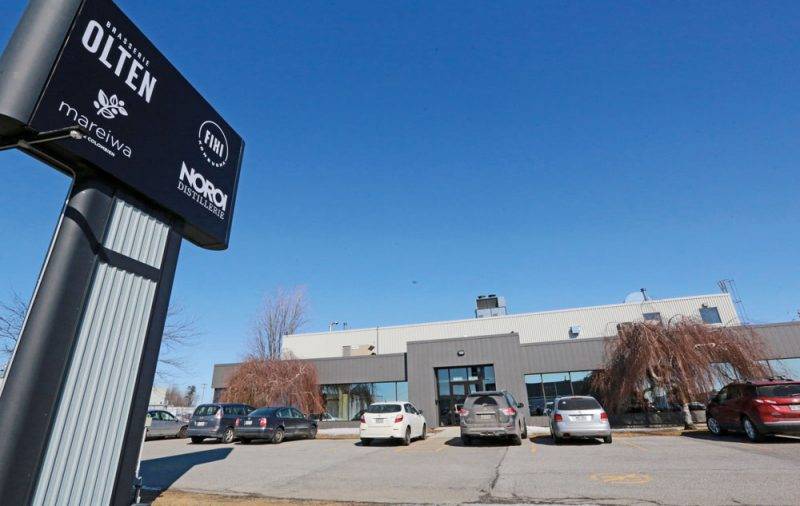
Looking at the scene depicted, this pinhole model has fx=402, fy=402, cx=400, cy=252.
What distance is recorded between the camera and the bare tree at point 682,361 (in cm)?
1703

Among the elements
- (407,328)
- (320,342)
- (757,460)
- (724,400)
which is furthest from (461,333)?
(757,460)

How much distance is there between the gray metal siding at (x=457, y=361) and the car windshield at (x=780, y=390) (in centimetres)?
1350

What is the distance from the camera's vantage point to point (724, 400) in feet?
43.2

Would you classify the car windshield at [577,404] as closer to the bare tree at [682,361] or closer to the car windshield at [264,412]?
the bare tree at [682,361]

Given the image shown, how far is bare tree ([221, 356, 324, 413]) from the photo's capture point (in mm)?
26031

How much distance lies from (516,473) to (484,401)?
490cm

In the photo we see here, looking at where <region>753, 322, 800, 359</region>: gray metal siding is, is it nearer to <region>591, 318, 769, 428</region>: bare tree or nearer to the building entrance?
<region>591, 318, 769, 428</region>: bare tree

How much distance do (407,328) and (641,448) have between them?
26.6 m

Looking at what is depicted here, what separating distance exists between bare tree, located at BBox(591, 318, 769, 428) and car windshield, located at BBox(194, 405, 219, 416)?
17.9 m

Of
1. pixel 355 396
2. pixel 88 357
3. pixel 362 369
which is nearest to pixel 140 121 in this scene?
pixel 88 357

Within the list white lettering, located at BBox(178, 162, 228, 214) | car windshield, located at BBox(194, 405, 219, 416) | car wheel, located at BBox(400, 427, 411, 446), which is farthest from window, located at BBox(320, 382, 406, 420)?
white lettering, located at BBox(178, 162, 228, 214)

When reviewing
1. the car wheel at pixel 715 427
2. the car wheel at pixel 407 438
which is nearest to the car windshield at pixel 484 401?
the car wheel at pixel 407 438

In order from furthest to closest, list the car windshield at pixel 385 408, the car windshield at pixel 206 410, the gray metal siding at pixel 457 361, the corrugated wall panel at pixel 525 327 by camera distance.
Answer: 1. the corrugated wall panel at pixel 525 327
2. the gray metal siding at pixel 457 361
3. the car windshield at pixel 206 410
4. the car windshield at pixel 385 408

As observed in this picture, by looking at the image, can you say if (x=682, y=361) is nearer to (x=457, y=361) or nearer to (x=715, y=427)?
(x=715, y=427)
